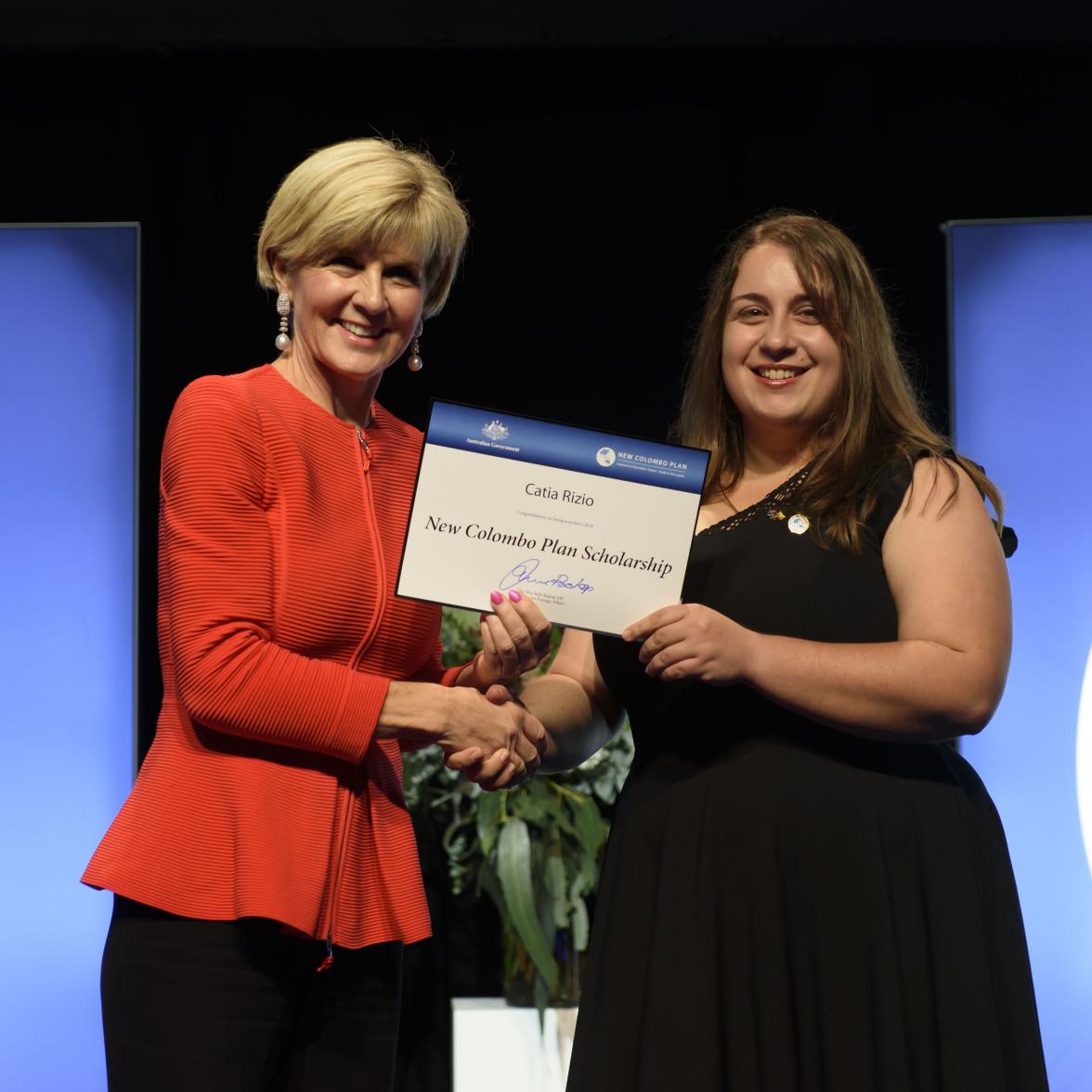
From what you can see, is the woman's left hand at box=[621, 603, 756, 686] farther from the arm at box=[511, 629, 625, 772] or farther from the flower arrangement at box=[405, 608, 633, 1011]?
the flower arrangement at box=[405, 608, 633, 1011]

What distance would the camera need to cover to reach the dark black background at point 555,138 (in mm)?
3508

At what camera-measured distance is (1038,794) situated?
3.30 metres

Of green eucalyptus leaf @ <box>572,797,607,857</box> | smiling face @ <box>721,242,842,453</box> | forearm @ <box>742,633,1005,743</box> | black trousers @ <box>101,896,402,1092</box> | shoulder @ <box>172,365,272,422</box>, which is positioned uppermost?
smiling face @ <box>721,242,842,453</box>

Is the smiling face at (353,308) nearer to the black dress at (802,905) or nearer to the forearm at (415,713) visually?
the forearm at (415,713)

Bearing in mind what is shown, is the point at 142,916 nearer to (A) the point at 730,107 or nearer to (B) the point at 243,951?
(B) the point at 243,951

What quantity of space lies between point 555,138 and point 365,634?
228cm

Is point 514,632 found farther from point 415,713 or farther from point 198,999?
point 198,999

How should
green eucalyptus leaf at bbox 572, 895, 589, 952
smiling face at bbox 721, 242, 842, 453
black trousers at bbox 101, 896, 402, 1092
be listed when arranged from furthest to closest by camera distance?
green eucalyptus leaf at bbox 572, 895, 589, 952, smiling face at bbox 721, 242, 842, 453, black trousers at bbox 101, 896, 402, 1092

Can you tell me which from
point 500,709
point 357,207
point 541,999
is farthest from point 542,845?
point 357,207

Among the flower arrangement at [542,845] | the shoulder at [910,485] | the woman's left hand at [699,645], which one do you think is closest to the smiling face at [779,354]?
the shoulder at [910,485]

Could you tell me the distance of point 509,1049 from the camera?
313 cm

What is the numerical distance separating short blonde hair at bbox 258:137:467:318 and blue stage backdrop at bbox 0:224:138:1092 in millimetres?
1867

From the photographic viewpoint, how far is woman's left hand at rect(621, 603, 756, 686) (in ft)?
5.06
